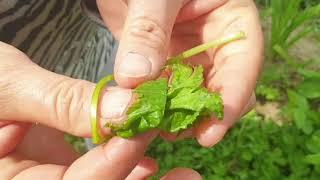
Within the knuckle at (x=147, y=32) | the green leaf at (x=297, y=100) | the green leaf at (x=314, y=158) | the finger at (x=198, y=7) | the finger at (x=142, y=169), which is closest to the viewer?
the knuckle at (x=147, y=32)

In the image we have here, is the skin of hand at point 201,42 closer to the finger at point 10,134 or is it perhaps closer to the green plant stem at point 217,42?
the green plant stem at point 217,42

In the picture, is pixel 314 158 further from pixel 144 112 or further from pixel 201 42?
pixel 144 112

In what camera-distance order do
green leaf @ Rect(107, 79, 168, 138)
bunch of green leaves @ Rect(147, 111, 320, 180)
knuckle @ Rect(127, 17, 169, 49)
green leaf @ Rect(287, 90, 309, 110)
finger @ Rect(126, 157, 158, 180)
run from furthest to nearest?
green leaf @ Rect(287, 90, 309, 110)
bunch of green leaves @ Rect(147, 111, 320, 180)
finger @ Rect(126, 157, 158, 180)
knuckle @ Rect(127, 17, 169, 49)
green leaf @ Rect(107, 79, 168, 138)

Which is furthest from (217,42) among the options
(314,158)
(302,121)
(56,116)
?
(302,121)

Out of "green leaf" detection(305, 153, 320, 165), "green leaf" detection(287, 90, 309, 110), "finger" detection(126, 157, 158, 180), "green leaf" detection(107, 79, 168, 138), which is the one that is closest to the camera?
"green leaf" detection(107, 79, 168, 138)

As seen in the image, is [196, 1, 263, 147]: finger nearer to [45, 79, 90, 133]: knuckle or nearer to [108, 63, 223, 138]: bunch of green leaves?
[108, 63, 223, 138]: bunch of green leaves

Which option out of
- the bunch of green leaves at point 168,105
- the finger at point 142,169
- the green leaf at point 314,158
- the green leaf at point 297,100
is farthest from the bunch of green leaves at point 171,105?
the green leaf at point 297,100

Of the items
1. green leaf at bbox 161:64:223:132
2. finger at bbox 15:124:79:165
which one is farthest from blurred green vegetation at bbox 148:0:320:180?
green leaf at bbox 161:64:223:132
